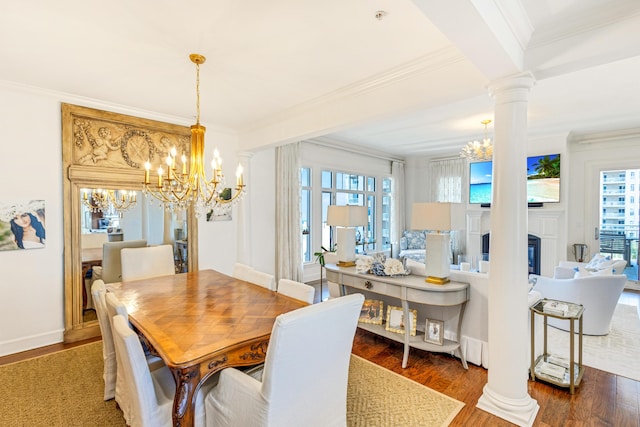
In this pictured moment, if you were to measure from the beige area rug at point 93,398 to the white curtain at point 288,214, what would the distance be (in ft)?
8.69

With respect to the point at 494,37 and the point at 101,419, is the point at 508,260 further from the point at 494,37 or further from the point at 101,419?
the point at 101,419

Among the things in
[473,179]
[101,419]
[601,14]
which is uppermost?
[601,14]

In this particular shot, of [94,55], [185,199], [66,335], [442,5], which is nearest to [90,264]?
[66,335]

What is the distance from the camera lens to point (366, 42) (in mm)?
2279

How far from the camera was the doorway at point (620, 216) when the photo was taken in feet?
18.5

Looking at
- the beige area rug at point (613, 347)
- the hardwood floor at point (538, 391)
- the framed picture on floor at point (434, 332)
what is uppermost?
the framed picture on floor at point (434, 332)

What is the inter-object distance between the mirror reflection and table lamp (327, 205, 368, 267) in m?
2.23

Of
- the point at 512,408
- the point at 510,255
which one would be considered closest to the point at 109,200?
the point at 510,255

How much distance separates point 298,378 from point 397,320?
1.87 metres

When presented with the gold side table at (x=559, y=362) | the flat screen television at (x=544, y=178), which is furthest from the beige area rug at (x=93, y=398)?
the flat screen television at (x=544, y=178)

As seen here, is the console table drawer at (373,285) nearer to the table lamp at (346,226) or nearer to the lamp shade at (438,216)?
the table lamp at (346,226)

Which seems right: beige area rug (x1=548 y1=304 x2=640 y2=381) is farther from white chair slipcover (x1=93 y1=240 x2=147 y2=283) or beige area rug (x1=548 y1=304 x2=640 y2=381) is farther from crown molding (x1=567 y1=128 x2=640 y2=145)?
white chair slipcover (x1=93 y1=240 x2=147 y2=283)

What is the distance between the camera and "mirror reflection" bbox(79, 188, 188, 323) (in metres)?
3.57

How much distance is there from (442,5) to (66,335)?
4507 millimetres
